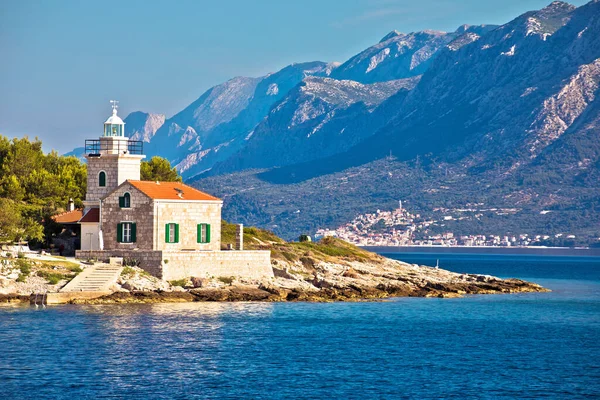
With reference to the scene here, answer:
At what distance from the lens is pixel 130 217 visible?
69750 millimetres

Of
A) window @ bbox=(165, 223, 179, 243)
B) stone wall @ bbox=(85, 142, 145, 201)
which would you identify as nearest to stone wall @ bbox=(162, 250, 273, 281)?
window @ bbox=(165, 223, 179, 243)

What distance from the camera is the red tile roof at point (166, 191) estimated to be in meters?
69.4

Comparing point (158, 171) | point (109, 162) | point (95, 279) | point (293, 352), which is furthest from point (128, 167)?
point (293, 352)

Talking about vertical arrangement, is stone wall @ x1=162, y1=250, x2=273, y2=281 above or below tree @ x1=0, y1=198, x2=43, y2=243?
below

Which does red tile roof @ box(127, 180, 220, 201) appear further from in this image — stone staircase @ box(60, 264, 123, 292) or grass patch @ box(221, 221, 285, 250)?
grass patch @ box(221, 221, 285, 250)

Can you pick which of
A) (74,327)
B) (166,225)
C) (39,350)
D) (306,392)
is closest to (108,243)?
(166,225)

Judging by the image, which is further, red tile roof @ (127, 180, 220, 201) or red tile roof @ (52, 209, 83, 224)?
red tile roof @ (52, 209, 83, 224)

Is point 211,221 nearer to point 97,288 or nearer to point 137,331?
point 97,288

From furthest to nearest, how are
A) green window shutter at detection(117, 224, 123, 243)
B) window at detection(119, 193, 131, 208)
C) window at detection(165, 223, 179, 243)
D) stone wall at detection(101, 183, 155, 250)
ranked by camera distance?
1. green window shutter at detection(117, 224, 123, 243)
2. window at detection(119, 193, 131, 208)
3. window at detection(165, 223, 179, 243)
4. stone wall at detection(101, 183, 155, 250)

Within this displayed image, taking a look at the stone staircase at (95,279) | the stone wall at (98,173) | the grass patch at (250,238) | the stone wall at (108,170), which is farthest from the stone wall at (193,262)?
the grass patch at (250,238)

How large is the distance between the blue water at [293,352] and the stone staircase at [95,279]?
1.87 metres

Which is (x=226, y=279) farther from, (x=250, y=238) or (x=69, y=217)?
(x=250, y=238)

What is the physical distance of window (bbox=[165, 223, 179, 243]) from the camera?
69.4m

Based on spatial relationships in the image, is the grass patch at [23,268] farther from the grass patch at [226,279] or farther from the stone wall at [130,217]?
the grass patch at [226,279]
